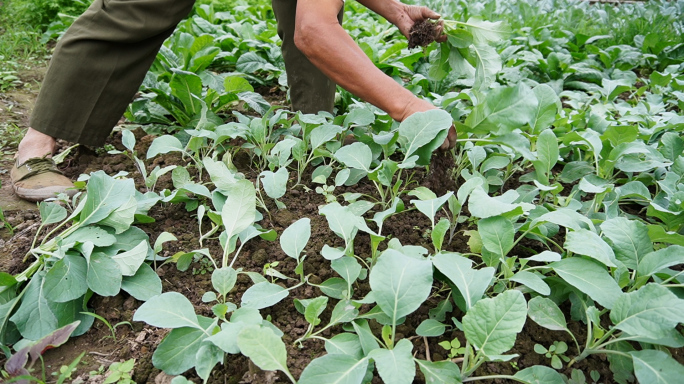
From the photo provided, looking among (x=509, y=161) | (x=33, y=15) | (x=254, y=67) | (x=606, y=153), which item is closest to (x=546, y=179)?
(x=509, y=161)

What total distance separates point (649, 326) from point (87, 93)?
2.35 meters

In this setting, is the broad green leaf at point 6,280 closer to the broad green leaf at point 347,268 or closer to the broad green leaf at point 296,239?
the broad green leaf at point 296,239

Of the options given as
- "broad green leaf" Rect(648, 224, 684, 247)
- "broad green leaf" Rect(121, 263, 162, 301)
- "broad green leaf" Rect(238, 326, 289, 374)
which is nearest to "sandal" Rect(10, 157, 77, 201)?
"broad green leaf" Rect(121, 263, 162, 301)

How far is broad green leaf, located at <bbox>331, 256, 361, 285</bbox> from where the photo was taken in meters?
1.51

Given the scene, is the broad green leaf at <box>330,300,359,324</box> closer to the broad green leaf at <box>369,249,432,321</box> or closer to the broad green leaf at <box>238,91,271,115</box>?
the broad green leaf at <box>369,249,432,321</box>

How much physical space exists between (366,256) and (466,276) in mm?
477

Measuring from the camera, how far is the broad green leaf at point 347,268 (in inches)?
59.5

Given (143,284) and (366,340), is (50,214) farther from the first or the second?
(366,340)

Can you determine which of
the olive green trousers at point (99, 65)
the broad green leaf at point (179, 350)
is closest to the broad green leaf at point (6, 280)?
the broad green leaf at point (179, 350)

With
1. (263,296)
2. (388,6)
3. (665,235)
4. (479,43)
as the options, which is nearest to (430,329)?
(263,296)

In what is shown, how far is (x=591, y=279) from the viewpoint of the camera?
1404 millimetres

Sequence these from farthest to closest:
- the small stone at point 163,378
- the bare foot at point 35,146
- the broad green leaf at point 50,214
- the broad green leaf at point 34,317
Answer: the bare foot at point 35,146 < the broad green leaf at point 50,214 < the broad green leaf at point 34,317 < the small stone at point 163,378

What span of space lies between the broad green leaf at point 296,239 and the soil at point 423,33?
1128 mm

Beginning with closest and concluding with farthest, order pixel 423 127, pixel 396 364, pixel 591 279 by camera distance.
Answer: pixel 396 364 < pixel 591 279 < pixel 423 127
